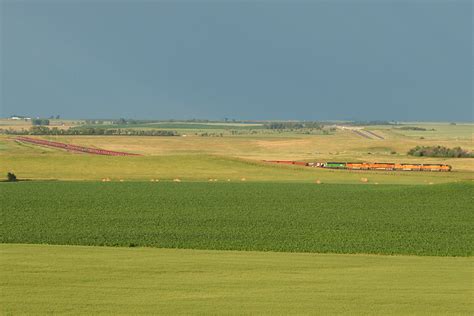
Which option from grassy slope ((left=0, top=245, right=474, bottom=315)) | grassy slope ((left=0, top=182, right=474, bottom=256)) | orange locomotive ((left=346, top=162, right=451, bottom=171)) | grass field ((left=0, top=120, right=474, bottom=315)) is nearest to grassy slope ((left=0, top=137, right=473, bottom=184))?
grass field ((left=0, top=120, right=474, bottom=315))

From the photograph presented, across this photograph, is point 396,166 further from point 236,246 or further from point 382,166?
point 236,246

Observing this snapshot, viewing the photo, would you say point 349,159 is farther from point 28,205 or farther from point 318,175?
point 28,205

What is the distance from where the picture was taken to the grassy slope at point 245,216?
30.1m

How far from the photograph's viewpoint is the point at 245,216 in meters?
37.6

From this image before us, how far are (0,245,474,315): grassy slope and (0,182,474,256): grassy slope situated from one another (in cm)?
234

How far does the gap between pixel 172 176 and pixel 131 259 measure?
38.6m

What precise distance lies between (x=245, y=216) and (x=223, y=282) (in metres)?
15.6

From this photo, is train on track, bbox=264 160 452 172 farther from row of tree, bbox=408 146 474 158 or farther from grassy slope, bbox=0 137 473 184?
row of tree, bbox=408 146 474 158

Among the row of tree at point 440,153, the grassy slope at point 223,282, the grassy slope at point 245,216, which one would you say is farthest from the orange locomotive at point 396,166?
the grassy slope at point 223,282

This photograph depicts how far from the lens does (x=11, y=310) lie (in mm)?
18641

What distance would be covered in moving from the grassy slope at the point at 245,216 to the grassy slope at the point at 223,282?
234 cm

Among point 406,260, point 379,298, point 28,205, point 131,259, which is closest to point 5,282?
point 131,259

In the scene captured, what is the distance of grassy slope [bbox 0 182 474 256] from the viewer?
30.1 metres

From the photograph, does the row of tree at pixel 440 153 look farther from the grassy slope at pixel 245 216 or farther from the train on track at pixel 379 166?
the grassy slope at pixel 245 216
